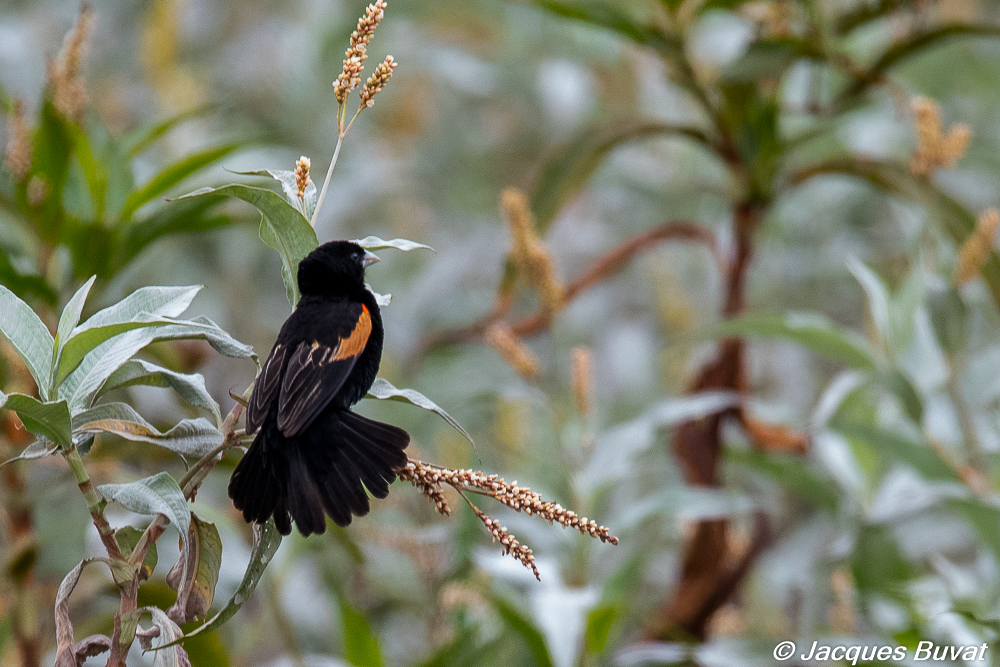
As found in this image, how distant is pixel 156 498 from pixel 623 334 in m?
1.86

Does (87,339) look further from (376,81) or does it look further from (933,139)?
(933,139)

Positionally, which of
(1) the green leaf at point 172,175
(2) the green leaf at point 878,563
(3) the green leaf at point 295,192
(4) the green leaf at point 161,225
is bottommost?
(2) the green leaf at point 878,563

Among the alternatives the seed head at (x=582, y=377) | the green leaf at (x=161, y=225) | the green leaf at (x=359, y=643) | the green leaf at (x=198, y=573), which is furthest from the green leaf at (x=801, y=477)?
the green leaf at (x=198, y=573)

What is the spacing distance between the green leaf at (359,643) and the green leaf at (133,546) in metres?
0.54

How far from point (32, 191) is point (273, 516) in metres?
0.68

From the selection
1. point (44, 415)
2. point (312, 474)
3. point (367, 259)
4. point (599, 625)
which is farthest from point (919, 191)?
point (44, 415)

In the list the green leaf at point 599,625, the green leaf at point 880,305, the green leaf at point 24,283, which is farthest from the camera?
the green leaf at point 880,305

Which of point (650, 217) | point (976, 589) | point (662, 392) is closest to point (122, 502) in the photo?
point (976, 589)

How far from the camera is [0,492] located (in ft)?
3.10

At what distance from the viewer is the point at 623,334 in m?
2.24

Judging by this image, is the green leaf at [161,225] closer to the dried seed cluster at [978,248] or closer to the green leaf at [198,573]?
the green leaf at [198,573]

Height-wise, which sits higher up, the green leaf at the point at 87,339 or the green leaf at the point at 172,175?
the green leaf at the point at 172,175

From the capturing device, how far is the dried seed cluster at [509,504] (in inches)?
16.4

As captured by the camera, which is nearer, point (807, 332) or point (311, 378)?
point (311, 378)
